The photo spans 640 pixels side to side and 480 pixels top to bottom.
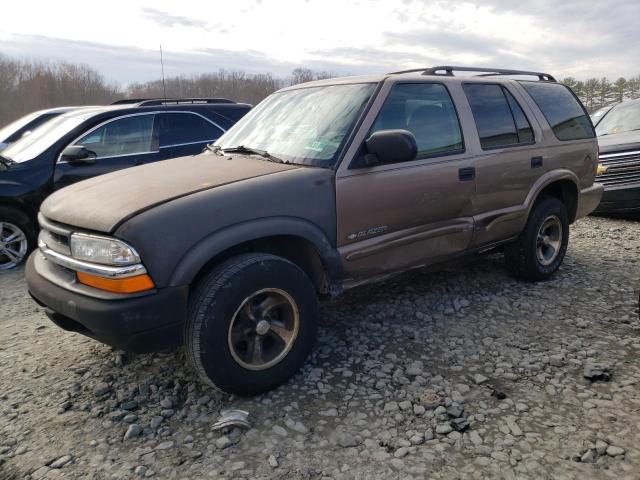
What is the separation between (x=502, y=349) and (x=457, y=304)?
78 centimetres

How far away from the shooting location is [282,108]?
3.85m

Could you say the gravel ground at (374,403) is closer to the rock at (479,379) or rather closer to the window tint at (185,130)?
the rock at (479,379)

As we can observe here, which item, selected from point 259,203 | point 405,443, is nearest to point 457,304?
point 405,443

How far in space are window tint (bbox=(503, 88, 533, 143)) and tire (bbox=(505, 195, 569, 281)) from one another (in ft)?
2.15

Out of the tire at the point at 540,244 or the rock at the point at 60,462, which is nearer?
the rock at the point at 60,462

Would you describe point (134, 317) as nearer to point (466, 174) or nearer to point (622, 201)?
point (466, 174)

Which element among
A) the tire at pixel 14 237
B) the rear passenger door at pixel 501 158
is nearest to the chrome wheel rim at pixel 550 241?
the rear passenger door at pixel 501 158

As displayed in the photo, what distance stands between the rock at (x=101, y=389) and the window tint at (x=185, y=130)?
155 inches

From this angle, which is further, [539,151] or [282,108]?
[539,151]

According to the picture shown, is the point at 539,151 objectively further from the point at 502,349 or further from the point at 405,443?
the point at 405,443

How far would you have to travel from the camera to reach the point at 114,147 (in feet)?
19.5

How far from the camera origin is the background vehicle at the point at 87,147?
214 inches

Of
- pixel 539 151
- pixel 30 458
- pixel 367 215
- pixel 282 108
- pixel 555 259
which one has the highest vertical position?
pixel 282 108

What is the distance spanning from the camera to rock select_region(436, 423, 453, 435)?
2.54 m
